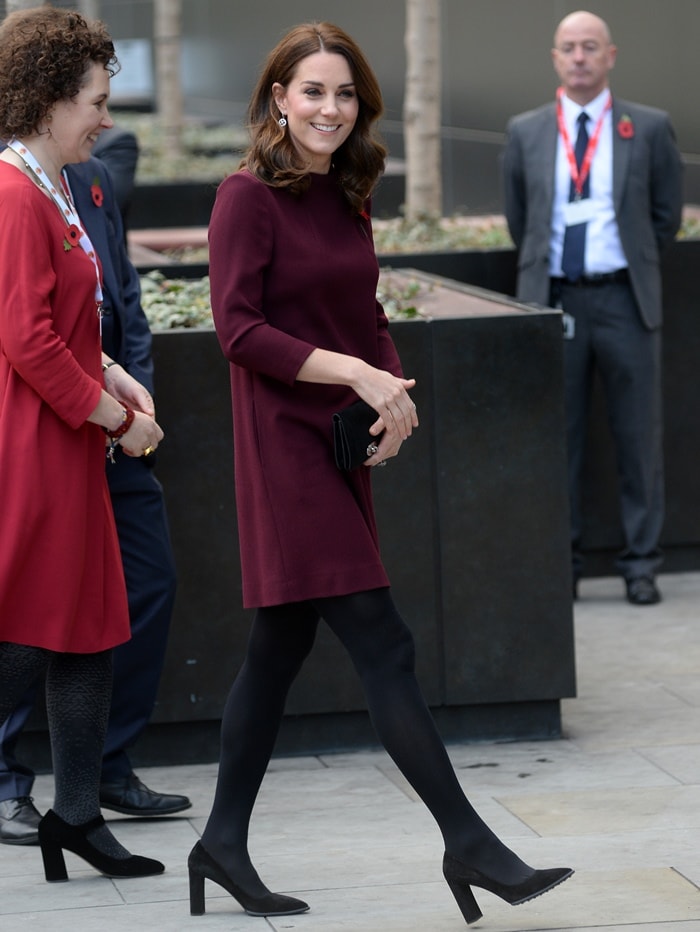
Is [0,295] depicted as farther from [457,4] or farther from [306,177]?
[457,4]

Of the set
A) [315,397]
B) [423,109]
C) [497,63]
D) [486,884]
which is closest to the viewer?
[486,884]

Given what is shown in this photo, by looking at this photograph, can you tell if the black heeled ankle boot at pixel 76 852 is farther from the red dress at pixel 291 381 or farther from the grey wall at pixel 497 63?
the grey wall at pixel 497 63

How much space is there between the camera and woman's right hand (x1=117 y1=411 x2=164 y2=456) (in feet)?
13.5

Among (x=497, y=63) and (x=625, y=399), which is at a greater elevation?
(x=497, y=63)

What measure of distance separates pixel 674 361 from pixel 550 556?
8.63ft

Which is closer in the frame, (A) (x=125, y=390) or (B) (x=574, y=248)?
(A) (x=125, y=390)

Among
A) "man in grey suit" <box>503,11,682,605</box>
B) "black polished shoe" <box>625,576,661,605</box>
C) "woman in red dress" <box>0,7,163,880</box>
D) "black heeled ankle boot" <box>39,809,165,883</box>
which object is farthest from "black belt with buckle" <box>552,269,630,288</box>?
"black heeled ankle boot" <box>39,809,165,883</box>

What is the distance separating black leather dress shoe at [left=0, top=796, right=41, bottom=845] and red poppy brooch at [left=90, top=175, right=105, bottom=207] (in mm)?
1621

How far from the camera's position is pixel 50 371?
3.94m

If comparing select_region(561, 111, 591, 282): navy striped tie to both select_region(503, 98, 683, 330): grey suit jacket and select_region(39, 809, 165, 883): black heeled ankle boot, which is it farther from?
select_region(39, 809, 165, 883): black heeled ankle boot

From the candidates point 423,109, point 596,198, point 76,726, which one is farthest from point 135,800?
point 423,109

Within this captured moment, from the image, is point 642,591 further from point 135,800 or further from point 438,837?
point 135,800

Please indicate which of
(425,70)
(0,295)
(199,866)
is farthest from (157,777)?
(425,70)

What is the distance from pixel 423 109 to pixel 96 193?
5.15 m
